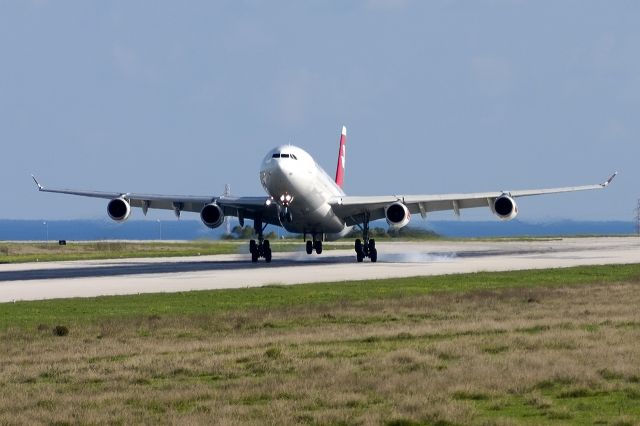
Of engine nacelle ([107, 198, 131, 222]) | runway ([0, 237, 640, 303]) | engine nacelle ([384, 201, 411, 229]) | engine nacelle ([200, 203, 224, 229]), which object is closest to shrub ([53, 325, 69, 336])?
runway ([0, 237, 640, 303])

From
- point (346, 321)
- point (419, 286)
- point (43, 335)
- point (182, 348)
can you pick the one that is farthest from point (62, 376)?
point (419, 286)

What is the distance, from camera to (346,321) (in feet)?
94.9

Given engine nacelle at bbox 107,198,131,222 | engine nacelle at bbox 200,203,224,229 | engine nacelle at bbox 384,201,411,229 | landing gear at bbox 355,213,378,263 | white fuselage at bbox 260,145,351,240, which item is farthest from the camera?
landing gear at bbox 355,213,378,263

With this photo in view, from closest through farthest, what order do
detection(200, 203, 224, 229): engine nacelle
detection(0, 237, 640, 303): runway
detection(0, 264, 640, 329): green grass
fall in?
1. detection(0, 264, 640, 329): green grass
2. detection(0, 237, 640, 303): runway
3. detection(200, 203, 224, 229): engine nacelle

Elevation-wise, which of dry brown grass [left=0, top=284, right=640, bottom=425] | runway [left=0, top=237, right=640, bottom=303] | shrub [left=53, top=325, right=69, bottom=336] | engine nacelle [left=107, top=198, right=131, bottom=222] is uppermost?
engine nacelle [left=107, top=198, right=131, bottom=222]

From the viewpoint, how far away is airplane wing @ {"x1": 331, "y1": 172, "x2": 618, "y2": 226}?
196 ft

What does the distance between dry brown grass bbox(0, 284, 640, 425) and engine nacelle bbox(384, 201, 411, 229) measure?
28309mm

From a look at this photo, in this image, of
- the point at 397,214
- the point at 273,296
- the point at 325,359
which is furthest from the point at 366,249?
the point at 325,359

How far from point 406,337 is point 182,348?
455 cm

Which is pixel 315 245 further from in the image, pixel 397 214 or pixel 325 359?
pixel 325 359

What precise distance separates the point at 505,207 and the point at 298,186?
11161mm

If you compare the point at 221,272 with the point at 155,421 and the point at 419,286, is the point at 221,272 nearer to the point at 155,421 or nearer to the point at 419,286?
the point at 419,286

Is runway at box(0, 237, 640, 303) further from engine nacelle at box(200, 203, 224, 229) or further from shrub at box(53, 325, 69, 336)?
shrub at box(53, 325, 69, 336)

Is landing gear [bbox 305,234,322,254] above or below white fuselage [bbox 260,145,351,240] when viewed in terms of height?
below
